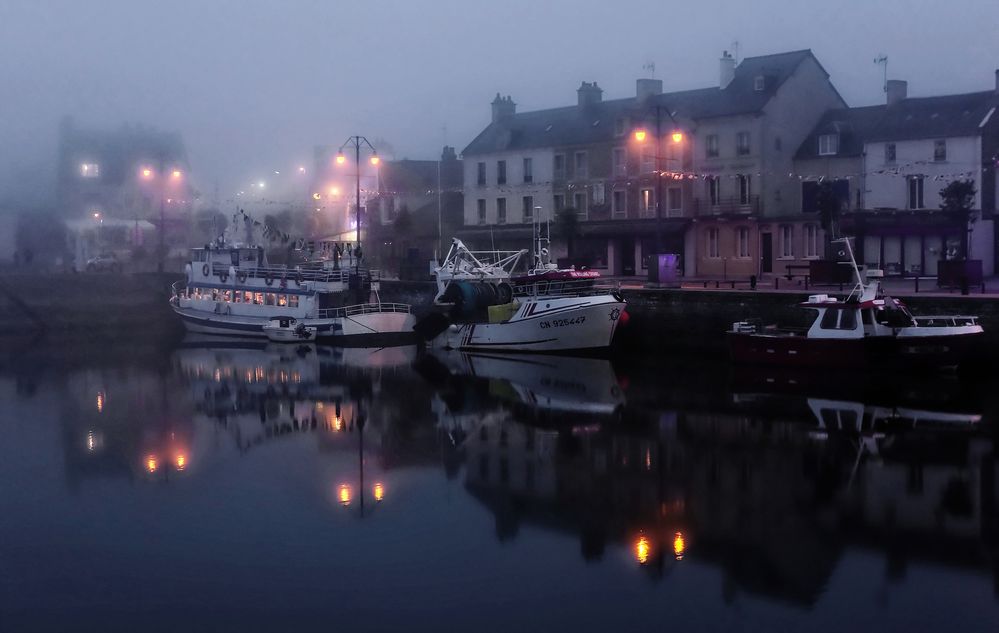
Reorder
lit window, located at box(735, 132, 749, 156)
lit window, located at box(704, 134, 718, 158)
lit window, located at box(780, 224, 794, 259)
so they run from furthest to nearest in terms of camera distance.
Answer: lit window, located at box(704, 134, 718, 158) → lit window, located at box(735, 132, 749, 156) → lit window, located at box(780, 224, 794, 259)

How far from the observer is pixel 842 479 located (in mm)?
17391

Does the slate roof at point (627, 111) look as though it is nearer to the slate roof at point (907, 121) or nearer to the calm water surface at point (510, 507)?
the slate roof at point (907, 121)

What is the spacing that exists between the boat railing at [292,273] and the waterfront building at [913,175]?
19.2 meters

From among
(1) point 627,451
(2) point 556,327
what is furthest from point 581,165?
(1) point 627,451

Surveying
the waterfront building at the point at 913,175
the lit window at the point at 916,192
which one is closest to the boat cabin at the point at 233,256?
the waterfront building at the point at 913,175

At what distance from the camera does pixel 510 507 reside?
53.6 feet

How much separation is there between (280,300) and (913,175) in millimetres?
25223

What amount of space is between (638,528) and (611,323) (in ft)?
59.7

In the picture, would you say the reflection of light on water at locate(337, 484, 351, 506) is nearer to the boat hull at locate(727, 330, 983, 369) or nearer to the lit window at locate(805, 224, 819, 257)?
the boat hull at locate(727, 330, 983, 369)

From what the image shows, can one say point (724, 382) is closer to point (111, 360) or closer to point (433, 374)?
point (433, 374)

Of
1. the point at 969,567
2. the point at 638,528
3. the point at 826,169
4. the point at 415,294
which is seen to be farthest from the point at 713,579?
the point at 826,169

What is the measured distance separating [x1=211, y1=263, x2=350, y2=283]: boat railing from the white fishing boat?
1937 mm

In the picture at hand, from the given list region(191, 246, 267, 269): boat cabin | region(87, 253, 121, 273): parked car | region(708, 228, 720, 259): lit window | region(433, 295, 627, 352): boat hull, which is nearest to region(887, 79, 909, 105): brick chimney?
region(708, 228, 720, 259): lit window

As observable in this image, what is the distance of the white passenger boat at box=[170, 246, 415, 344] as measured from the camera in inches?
1516
